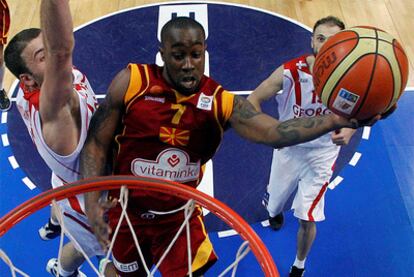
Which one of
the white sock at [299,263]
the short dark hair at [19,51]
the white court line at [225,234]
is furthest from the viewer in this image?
the white court line at [225,234]

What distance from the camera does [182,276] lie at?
8.50 feet

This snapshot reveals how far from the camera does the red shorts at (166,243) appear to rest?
8.44ft

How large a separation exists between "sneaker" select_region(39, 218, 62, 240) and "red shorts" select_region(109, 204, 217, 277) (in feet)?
2.93

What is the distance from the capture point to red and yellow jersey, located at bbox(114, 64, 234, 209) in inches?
92.0

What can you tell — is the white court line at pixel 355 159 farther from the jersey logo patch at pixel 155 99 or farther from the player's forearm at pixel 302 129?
the jersey logo patch at pixel 155 99

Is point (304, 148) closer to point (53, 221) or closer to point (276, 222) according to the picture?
point (276, 222)

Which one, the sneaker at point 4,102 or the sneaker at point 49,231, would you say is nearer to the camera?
the sneaker at point 49,231

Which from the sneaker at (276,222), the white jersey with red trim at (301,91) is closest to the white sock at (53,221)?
the sneaker at (276,222)

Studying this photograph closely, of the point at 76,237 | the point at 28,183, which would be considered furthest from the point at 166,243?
the point at 28,183

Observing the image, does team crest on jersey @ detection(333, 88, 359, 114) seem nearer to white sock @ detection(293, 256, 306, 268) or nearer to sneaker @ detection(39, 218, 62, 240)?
white sock @ detection(293, 256, 306, 268)

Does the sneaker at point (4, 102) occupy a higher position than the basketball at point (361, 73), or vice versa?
the sneaker at point (4, 102)

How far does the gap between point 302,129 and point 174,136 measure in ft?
2.02

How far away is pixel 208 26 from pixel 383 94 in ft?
11.3

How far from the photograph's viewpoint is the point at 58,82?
201cm
